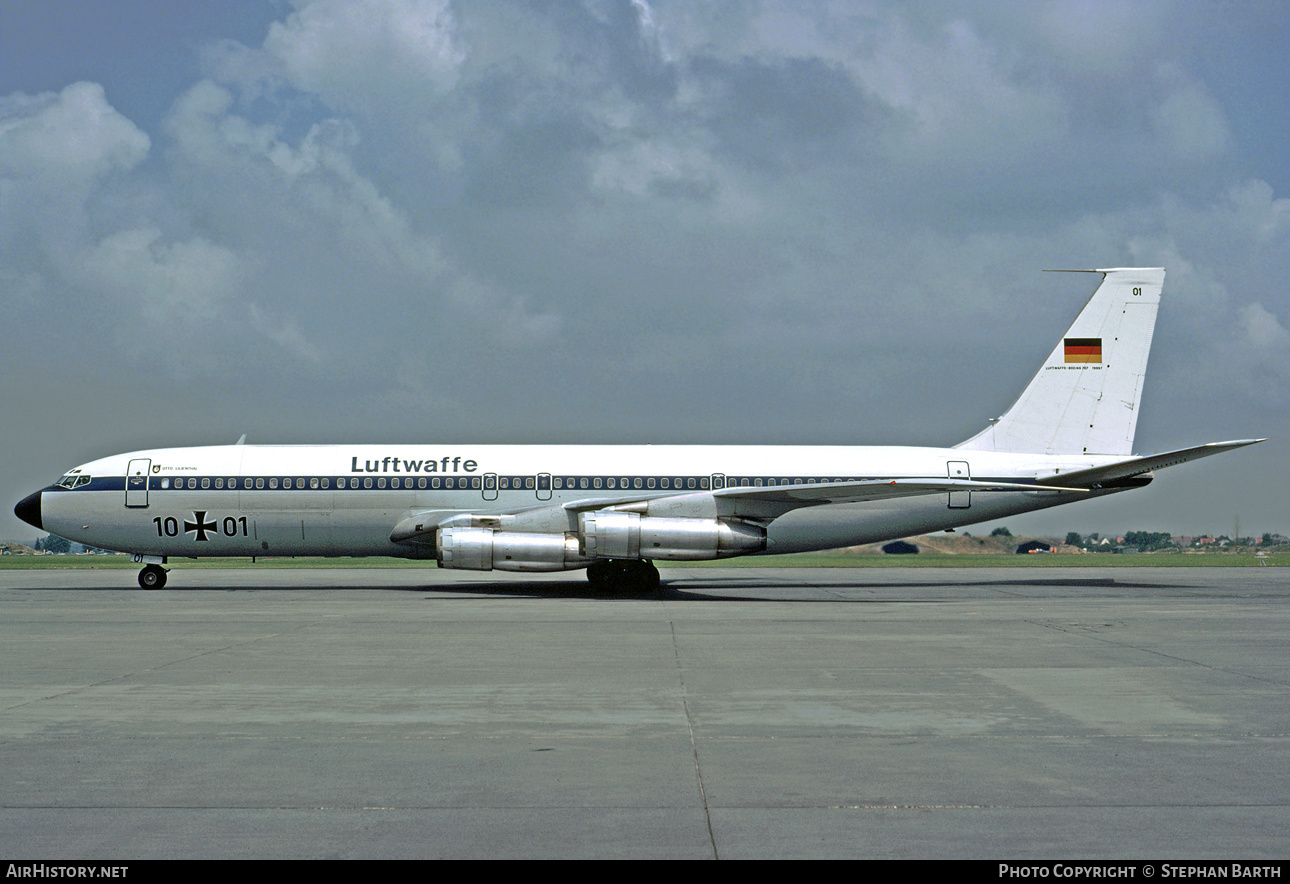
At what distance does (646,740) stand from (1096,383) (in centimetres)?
2598

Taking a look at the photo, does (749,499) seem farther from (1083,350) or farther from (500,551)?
(1083,350)

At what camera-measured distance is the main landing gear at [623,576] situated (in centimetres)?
2797

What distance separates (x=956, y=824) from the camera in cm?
594

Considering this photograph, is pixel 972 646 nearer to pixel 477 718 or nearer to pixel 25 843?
pixel 477 718

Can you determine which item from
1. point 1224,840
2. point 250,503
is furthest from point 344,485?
point 1224,840

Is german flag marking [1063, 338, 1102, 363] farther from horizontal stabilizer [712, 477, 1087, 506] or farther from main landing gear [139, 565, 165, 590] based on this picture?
main landing gear [139, 565, 165, 590]

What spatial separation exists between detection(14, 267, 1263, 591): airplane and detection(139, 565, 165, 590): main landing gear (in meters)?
0.04

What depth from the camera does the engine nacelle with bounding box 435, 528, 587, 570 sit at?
25578mm

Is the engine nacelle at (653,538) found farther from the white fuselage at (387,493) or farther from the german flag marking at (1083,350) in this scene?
the german flag marking at (1083,350)

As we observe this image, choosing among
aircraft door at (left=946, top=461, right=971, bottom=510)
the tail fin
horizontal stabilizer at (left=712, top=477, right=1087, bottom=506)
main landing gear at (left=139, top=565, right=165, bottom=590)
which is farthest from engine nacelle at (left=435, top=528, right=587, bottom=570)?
the tail fin

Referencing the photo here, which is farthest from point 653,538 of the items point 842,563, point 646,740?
point 842,563

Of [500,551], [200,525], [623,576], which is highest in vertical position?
[200,525]

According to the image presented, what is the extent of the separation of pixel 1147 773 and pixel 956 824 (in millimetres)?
2083

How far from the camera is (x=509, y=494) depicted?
92.2ft
